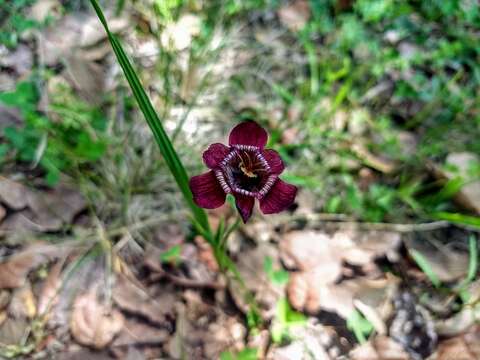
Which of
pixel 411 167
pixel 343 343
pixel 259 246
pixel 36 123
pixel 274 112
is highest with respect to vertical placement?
pixel 36 123

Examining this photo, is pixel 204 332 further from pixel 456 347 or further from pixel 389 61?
pixel 389 61

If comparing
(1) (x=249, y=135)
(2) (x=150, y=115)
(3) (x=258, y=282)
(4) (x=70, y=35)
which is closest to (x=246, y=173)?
(1) (x=249, y=135)

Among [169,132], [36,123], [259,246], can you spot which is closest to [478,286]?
[259,246]

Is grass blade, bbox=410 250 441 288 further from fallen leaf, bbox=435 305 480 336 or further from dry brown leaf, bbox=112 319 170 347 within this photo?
dry brown leaf, bbox=112 319 170 347

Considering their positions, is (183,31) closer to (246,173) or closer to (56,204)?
(56,204)

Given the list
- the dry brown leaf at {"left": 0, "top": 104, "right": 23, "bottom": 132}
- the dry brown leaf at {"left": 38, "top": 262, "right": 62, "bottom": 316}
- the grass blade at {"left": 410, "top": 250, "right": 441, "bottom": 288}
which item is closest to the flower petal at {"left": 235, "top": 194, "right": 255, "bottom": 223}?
the dry brown leaf at {"left": 38, "top": 262, "right": 62, "bottom": 316}
